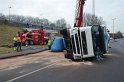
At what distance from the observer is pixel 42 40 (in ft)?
149

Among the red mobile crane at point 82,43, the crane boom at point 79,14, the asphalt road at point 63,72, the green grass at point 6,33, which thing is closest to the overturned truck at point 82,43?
the red mobile crane at point 82,43

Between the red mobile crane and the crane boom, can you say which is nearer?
the red mobile crane

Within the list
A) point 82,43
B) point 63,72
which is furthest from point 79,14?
point 63,72

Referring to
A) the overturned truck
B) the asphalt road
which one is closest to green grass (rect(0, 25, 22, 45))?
the overturned truck

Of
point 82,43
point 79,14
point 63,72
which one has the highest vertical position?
point 79,14

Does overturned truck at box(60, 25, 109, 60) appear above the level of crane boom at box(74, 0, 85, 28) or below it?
below

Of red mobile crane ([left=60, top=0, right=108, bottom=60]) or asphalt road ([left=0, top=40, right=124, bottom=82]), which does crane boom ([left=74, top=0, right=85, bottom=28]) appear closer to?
red mobile crane ([left=60, top=0, right=108, bottom=60])

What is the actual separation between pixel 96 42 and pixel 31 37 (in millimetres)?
22994

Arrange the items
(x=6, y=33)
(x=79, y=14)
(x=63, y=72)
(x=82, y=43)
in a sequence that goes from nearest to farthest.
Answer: (x=63, y=72) → (x=82, y=43) → (x=79, y=14) → (x=6, y=33)

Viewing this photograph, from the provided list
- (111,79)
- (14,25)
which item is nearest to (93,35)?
(111,79)

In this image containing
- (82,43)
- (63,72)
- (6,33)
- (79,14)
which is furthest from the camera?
(6,33)

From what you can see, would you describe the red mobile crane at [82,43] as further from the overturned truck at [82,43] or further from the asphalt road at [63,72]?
the asphalt road at [63,72]

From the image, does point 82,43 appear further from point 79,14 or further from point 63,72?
point 79,14

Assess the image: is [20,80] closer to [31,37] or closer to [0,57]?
[0,57]
